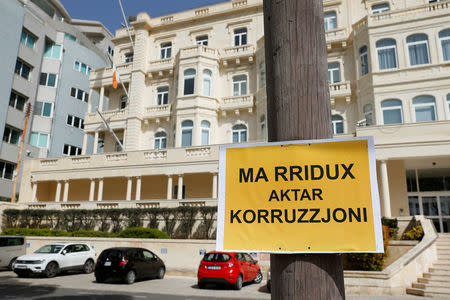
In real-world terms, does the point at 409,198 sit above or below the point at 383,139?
below

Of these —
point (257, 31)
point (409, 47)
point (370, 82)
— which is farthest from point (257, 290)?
point (257, 31)

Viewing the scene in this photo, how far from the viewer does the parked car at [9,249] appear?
20.3 meters

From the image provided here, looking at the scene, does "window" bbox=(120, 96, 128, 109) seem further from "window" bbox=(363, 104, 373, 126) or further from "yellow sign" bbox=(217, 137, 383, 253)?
"yellow sign" bbox=(217, 137, 383, 253)

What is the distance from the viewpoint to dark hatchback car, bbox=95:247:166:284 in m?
16.2

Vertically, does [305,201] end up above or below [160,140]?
below

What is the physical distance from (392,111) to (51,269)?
23.8 meters

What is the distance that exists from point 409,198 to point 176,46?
2531 centimetres

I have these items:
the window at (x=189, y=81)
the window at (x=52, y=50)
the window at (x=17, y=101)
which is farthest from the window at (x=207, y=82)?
the window at (x=52, y=50)

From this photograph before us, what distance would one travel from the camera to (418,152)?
71.8 ft

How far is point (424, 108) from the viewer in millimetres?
24609

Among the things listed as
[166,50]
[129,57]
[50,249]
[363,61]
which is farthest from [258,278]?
[129,57]

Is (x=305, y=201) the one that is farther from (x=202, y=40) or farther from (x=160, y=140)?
(x=202, y=40)

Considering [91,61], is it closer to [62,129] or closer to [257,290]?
[62,129]

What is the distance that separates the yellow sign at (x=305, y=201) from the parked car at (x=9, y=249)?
2297 centimetres
